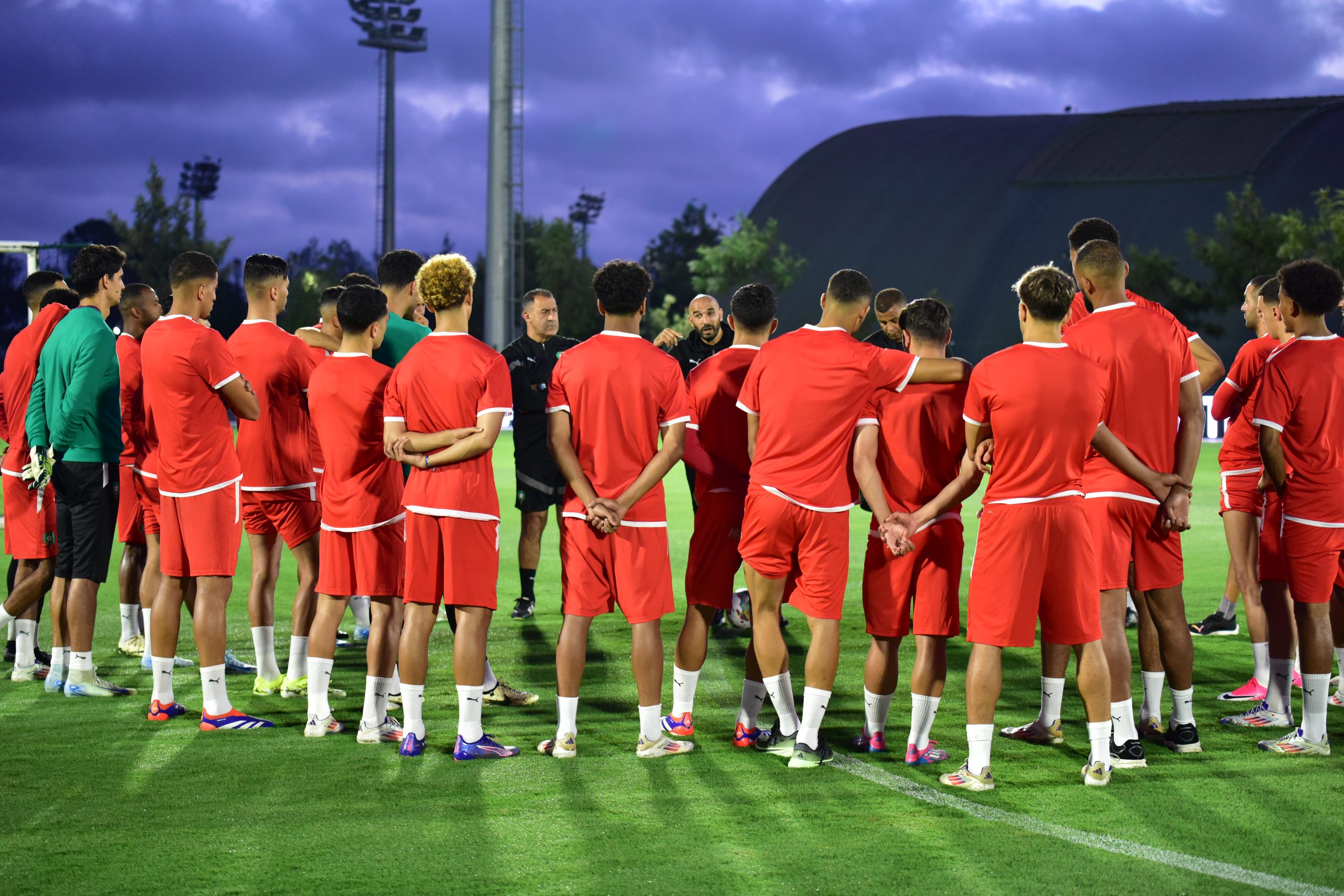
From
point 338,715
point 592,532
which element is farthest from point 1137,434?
point 338,715

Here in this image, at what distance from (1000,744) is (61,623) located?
571cm

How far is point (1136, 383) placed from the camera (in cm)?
573

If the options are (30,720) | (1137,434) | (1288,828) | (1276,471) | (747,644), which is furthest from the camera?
(747,644)

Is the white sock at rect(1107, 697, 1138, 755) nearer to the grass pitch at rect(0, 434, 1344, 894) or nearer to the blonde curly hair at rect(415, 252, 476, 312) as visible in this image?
the grass pitch at rect(0, 434, 1344, 894)

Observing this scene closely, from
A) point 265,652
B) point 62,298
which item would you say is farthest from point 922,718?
point 62,298

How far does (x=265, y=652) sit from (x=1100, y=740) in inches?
193

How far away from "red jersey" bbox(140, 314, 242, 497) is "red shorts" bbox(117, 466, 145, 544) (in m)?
1.65

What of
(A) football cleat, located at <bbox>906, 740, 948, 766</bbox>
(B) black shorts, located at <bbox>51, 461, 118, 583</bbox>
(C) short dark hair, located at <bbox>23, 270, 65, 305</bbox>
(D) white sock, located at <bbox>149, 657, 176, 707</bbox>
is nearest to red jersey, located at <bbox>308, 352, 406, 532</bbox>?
(D) white sock, located at <bbox>149, 657, 176, 707</bbox>

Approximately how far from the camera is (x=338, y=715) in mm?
6891

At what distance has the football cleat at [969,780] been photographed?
17.5 feet

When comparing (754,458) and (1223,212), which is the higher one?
(1223,212)

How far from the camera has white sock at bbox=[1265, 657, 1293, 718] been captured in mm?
6500

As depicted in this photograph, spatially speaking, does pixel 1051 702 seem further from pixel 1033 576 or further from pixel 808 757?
pixel 808 757

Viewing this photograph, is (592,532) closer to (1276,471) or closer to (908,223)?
(1276,471)
